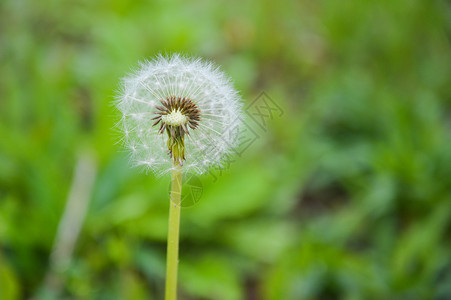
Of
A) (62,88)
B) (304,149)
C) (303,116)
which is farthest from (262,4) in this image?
(62,88)

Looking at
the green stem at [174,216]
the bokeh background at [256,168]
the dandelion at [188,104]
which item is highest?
the bokeh background at [256,168]

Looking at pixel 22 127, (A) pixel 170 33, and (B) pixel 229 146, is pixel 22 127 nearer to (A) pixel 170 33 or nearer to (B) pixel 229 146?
(A) pixel 170 33

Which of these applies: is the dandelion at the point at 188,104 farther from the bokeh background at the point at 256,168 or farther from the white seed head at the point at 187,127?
the bokeh background at the point at 256,168

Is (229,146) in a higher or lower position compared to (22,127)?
lower

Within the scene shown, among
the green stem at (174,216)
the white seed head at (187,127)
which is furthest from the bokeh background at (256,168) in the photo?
the green stem at (174,216)

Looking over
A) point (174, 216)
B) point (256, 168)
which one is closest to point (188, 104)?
point (174, 216)

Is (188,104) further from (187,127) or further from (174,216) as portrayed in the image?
(174,216)
